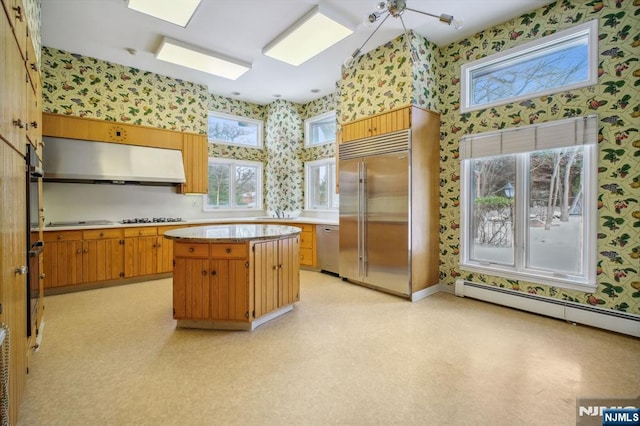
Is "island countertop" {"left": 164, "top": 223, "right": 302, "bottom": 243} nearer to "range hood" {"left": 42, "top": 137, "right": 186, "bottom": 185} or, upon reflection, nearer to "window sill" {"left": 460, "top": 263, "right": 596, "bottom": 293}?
"range hood" {"left": 42, "top": 137, "right": 186, "bottom": 185}

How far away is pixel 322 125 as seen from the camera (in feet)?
21.1

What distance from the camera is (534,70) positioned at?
346 cm

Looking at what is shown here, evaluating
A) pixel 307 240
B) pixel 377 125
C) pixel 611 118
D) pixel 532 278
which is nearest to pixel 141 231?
pixel 307 240

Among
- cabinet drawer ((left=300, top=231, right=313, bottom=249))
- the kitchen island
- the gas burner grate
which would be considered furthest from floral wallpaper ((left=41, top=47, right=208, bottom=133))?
the kitchen island

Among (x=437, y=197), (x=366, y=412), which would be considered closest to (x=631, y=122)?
(x=437, y=197)

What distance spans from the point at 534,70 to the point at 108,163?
19.1 feet

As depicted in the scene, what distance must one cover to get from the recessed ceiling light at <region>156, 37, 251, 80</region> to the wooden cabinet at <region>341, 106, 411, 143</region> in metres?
1.83

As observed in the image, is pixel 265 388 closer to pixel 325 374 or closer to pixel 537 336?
pixel 325 374

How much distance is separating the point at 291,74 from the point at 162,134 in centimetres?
240

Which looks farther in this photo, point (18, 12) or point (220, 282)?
point (220, 282)

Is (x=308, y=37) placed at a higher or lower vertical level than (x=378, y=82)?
higher

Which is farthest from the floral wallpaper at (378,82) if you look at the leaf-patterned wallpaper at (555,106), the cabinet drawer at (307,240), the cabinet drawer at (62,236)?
the cabinet drawer at (62,236)

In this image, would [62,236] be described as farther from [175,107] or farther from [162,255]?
[175,107]

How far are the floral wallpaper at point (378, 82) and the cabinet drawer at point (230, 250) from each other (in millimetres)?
2711
